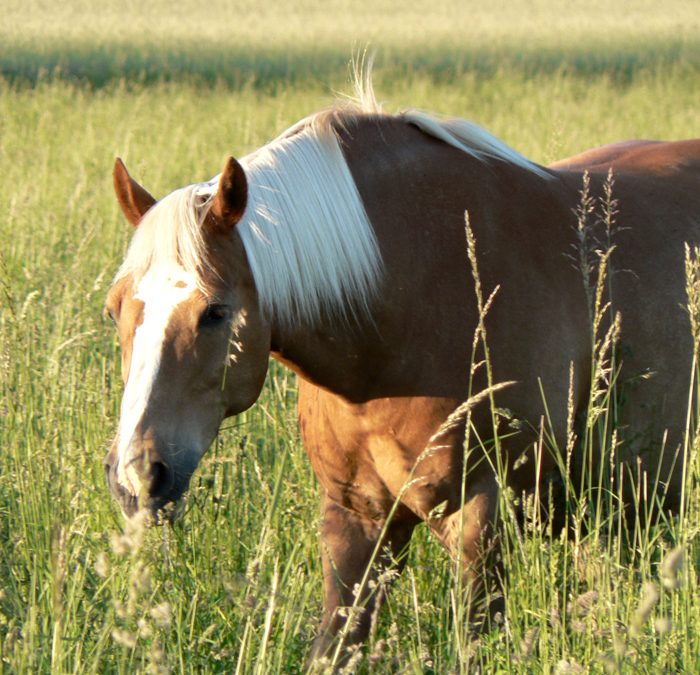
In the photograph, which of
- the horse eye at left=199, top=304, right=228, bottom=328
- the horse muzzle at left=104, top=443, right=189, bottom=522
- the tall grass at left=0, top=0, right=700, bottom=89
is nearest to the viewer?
the horse muzzle at left=104, top=443, right=189, bottom=522

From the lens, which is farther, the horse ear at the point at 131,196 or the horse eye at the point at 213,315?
the horse ear at the point at 131,196

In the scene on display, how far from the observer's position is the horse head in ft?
7.89

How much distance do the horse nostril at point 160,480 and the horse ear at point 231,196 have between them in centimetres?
57

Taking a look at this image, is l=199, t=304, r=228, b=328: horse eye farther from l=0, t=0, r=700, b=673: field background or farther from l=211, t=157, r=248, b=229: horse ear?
l=0, t=0, r=700, b=673: field background

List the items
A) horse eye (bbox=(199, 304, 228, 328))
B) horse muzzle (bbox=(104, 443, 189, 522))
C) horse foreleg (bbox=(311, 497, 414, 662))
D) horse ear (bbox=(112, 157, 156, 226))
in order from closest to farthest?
horse muzzle (bbox=(104, 443, 189, 522)), horse eye (bbox=(199, 304, 228, 328)), horse ear (bbox=(112, 157, 156, 226)), horse foreleg (bbox=(311, 497, 414, 662))

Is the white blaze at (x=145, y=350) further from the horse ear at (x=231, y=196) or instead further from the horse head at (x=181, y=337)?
the horse ear at (x=231, y=196)

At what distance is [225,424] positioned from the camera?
429cm

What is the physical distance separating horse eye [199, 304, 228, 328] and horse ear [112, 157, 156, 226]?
0.41 meters

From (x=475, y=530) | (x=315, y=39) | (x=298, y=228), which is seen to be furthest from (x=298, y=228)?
(x=315, y=39)

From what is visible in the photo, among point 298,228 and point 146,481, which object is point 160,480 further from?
point 298,228

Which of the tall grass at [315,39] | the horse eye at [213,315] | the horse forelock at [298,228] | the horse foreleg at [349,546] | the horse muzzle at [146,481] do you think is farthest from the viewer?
the tall grass at [315,39]

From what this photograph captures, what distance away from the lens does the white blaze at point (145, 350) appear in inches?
93.4

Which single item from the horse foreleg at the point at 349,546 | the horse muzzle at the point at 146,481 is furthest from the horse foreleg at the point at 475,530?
the horse muzzle at the point at 146,481

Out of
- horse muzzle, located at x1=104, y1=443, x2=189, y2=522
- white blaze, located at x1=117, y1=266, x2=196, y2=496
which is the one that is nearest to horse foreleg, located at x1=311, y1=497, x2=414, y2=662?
horse muzzle, located at x1=104, y1=443, x2=189, y2=522
